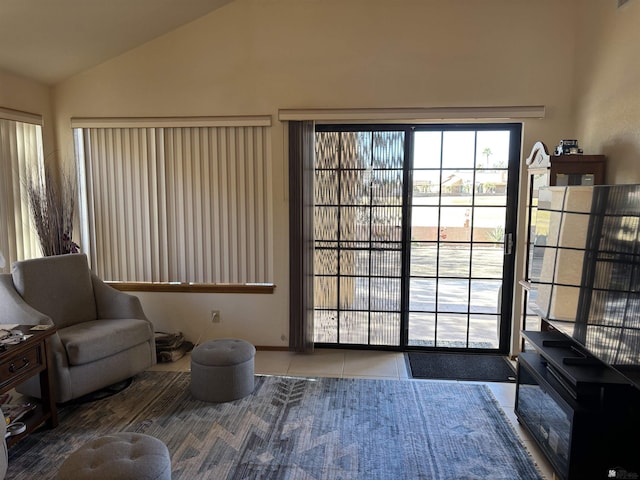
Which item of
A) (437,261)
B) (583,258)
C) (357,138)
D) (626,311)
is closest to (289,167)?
(357,138)

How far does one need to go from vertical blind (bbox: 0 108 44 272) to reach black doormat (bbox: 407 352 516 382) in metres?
3.41

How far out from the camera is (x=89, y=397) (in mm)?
3156

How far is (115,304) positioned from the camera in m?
3.57

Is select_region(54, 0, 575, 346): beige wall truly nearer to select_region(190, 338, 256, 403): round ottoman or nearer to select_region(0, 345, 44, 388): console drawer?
select_region(190, 338, 256, 403): round ottoman

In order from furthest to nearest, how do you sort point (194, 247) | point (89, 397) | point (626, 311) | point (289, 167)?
point (194, 247) → point (289, 167) → point (89, 397) → point (626, 311)

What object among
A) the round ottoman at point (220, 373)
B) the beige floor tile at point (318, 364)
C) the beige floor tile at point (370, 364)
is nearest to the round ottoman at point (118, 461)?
the round ottoman at point (220, 373)

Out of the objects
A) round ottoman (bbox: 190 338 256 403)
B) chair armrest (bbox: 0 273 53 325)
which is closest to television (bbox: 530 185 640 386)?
round ottoman (bbox: 190 338 256 403)

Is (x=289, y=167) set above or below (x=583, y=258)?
above

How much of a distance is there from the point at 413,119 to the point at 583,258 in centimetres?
193

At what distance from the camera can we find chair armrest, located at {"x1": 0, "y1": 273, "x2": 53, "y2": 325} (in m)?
2.93

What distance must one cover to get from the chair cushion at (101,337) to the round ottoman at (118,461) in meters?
1.02

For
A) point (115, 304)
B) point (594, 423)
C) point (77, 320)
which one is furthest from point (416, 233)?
point (77, 320)

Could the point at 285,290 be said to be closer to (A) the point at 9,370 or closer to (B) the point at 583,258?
(A) the point at 9,370

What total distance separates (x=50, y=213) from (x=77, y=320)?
0.98m
